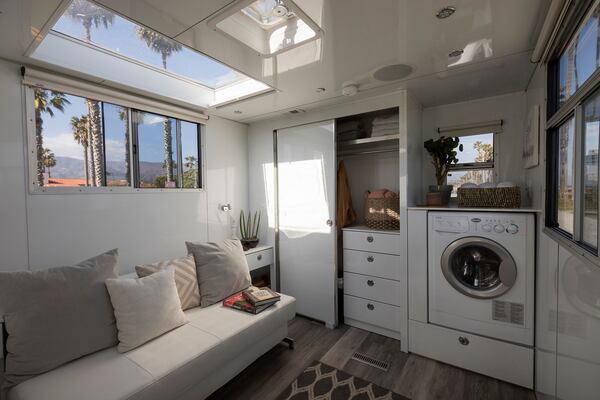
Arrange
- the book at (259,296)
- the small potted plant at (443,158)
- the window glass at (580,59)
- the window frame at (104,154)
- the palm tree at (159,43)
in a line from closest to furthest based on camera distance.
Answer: the window glass at (580,59)
the palm tree at (159,43)
the window frame at (104,154)
the book at (259,296)
the small potted plant at (443,158)

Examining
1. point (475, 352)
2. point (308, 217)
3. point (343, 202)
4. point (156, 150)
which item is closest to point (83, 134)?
point (156, 150)

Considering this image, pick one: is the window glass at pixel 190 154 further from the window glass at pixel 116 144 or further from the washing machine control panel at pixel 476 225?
→ the washing machine control panel at pixel 476 225

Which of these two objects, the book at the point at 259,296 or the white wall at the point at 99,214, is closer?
the white wall at the point at 99,214

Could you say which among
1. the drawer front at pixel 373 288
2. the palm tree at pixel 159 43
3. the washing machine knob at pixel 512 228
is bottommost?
the drawer front at pixel 373 288

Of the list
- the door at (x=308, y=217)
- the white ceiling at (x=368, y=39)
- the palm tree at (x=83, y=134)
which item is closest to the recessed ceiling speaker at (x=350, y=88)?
the white ceiling at (x=368, y=39)

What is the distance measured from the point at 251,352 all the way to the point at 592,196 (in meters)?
2.17

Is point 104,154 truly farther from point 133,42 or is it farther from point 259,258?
point 259,258

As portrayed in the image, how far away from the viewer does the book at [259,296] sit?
6.93ft

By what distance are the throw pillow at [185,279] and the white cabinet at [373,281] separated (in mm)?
1469

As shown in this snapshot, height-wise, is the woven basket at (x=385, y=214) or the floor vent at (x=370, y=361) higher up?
the woven basket at (x=385, y=214)

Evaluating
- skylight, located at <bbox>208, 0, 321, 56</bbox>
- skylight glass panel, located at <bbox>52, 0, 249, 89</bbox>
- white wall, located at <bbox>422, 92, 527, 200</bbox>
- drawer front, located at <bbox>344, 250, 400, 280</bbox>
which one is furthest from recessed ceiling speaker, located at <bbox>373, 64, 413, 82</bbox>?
drawer front, located at <bbox>344, 250, 400, 280</bbox>

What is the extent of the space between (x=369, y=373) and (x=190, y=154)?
263 centimetres

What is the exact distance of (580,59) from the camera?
1185mm

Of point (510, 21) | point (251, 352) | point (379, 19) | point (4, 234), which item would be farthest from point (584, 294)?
point (4, 234)
